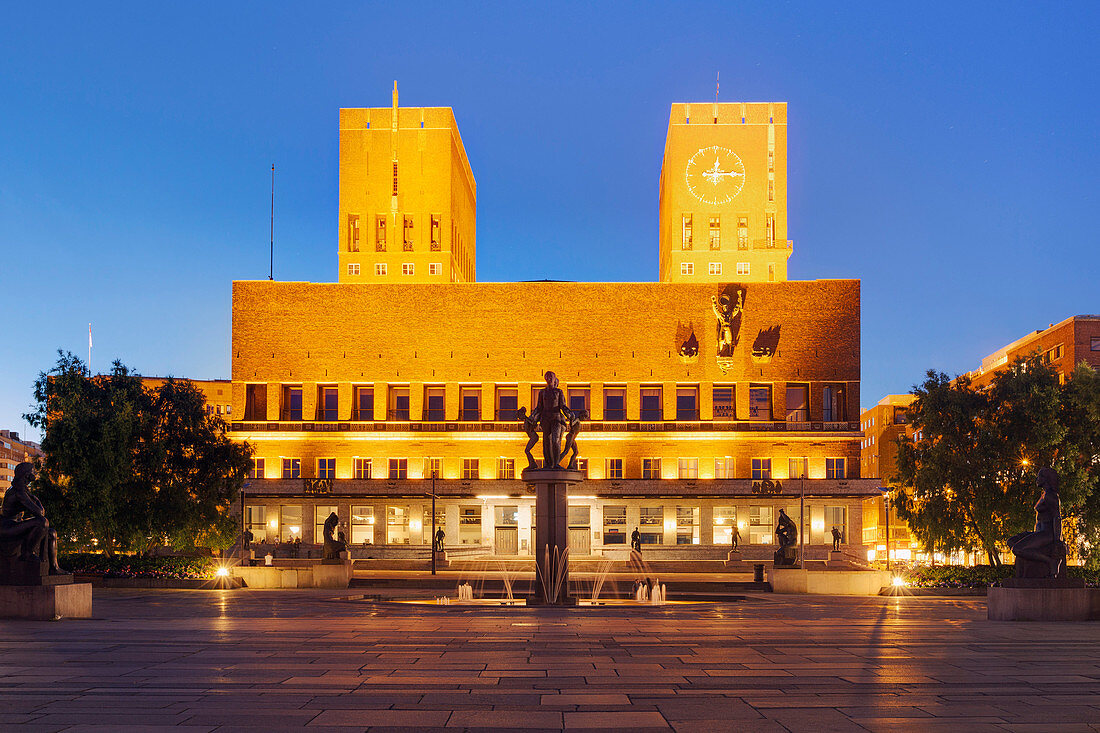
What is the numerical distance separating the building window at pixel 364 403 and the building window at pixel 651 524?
2237 cm

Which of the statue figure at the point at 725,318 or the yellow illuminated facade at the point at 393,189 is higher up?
the yellow illuminated facade at the point at 393,189

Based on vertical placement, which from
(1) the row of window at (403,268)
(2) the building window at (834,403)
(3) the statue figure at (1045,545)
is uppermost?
(1) the row of window at (403,268)

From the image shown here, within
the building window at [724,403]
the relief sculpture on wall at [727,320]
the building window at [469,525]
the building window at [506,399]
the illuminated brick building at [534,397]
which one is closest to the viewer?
the illuminated brick building at [534,397]

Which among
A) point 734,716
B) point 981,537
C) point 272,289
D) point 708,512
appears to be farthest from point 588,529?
point 734,716

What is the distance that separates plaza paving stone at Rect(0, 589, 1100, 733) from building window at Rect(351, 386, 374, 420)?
186ft

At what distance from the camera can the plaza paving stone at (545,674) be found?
36.8 ft

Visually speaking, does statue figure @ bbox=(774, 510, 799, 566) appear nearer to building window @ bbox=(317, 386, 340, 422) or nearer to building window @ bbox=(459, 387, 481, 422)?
building window @ bbox=(459, 387, 481, 422)

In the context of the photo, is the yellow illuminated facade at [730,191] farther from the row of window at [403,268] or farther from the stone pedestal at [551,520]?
the stone pedestal at [551,520]

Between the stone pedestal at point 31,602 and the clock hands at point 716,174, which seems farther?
the clock hands at point 716,174

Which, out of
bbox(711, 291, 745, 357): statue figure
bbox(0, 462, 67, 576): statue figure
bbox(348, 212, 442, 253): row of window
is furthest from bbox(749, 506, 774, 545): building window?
bbox(0, 462, 67, 576): statue figure

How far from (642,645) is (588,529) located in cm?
6015

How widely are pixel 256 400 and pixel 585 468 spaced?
26481 millimetres

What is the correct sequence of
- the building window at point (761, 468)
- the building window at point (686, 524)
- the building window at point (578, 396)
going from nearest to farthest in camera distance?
the building window at point (686, 524) → the building window at point (761, 468) → the building window at point (578, 396)

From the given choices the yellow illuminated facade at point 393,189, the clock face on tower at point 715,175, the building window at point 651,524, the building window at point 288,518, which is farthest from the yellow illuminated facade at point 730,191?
the building window at point 288,518
